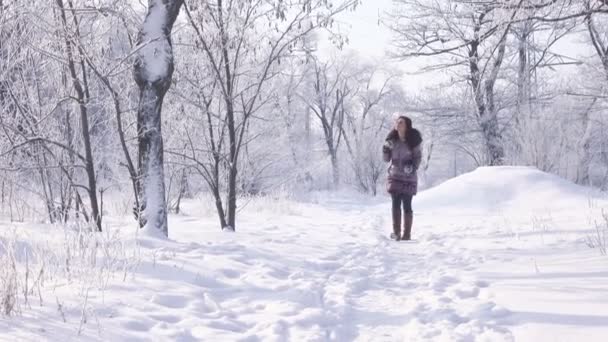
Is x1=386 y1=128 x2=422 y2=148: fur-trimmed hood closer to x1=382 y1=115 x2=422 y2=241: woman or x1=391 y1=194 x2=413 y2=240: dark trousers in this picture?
x1=382 y1=115 x2=422 y2=241: woman

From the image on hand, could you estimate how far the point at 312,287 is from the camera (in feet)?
11.6

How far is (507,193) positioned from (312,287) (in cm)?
740

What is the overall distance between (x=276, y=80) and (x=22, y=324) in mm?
7991

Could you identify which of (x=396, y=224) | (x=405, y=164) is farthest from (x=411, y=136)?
(x=396, y=224)

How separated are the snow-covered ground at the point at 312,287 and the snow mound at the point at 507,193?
3.00 m

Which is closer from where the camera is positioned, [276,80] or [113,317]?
[113,317]

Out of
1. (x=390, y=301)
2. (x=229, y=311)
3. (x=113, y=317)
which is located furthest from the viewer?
(x=390, y=301)

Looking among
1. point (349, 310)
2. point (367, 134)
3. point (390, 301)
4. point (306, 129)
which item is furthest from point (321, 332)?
point (306, 129)

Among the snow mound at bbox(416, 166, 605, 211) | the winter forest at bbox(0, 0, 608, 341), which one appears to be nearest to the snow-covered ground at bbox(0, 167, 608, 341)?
the winter forest at bbox(0, 0, 608, 341)

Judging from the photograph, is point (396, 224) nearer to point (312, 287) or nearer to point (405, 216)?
point (405, 216)

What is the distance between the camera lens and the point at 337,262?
4.53 m

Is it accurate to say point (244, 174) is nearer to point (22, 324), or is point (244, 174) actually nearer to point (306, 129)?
point (22, 324)

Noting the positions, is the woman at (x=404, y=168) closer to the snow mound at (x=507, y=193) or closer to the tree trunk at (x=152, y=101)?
the tree trunk at (x=152, y=101)

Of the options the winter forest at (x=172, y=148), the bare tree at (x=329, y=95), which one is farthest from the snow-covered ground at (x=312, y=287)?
the bare tree at (x=329, y=95)
